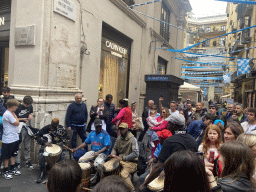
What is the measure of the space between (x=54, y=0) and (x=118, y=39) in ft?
17.0

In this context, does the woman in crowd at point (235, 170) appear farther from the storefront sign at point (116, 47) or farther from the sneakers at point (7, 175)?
the storefront sign at point (116, 47)

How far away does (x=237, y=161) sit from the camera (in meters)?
2.14

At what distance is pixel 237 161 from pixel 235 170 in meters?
0.09

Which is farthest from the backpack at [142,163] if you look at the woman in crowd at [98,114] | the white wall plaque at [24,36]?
the white wall plaque at [24,36]

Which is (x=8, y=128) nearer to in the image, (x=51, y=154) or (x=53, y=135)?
(x=53, y=135)

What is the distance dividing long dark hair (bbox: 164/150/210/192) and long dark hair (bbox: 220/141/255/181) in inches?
23.2

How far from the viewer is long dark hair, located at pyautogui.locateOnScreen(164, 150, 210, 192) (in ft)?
5.29

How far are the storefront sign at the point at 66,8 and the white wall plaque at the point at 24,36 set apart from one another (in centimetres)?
93

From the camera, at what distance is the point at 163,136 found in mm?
3762

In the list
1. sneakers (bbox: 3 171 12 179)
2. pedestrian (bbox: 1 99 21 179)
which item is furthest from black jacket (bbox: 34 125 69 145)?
sneakers (bbox: 3 171 12 179)

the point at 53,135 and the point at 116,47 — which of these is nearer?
the point at 53,135

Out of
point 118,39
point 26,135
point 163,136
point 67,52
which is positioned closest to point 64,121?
point 26,135

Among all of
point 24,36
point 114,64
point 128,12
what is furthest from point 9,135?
point 128,12

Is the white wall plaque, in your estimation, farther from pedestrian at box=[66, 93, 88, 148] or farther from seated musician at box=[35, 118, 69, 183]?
seated musician at box=[35, 118, 69, 183]
